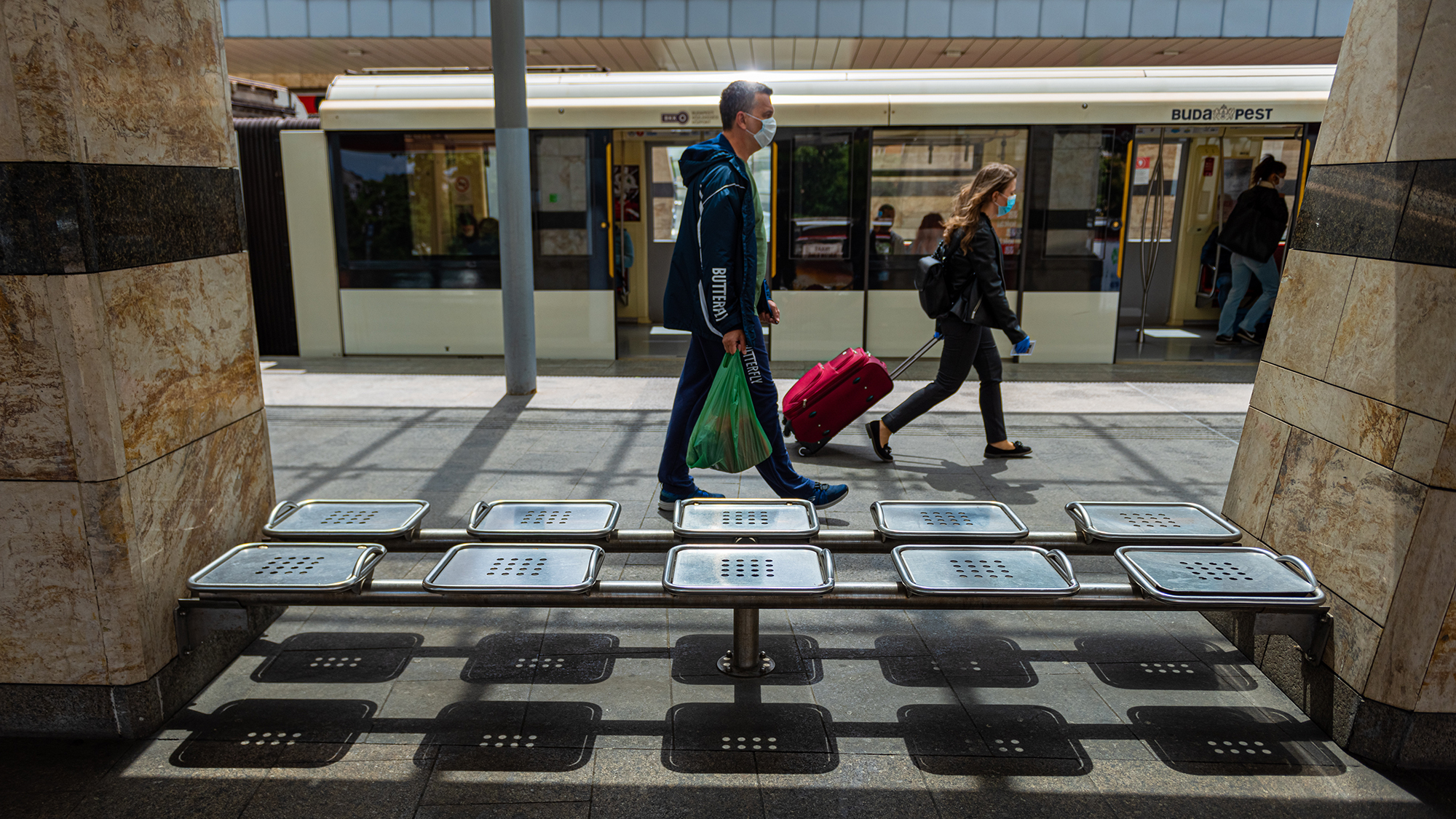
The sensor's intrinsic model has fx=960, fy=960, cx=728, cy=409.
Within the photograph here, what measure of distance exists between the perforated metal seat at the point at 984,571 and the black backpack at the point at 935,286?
267 centimetres

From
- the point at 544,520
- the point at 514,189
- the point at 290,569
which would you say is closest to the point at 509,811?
the point at 290,569

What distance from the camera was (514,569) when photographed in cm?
310

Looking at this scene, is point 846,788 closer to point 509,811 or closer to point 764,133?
point 509,811

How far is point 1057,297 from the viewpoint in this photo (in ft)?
30.7

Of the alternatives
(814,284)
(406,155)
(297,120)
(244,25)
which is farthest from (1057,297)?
(244,25)

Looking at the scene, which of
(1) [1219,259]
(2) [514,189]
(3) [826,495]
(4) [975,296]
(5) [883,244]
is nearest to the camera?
(3) [826,495]

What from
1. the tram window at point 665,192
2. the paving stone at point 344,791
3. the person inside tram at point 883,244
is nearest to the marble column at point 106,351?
the paving stone at point 344,791

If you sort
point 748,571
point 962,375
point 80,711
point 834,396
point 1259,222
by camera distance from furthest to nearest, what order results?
point 1259,222, point 834,396, point 962,375, point 748,571, point 80,711

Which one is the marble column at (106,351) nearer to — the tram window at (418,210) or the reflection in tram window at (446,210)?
the reflection in tram window at (446,210)

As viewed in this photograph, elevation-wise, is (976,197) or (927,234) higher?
(976,197)

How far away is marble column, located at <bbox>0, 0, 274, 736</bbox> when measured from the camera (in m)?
2.59

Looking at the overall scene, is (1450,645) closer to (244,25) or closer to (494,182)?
(494,182)

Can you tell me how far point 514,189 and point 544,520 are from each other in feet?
15.0

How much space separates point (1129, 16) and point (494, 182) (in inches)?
339
